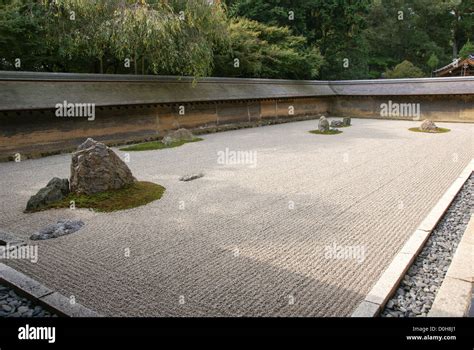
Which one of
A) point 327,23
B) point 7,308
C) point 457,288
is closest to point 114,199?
point 7,308

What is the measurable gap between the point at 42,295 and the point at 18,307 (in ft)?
0.79

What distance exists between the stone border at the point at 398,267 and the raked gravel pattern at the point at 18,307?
3141 mm

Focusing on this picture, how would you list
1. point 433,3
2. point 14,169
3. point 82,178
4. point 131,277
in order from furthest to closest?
point 433,3 → point 14,169 → point 82,178 → point 131,277

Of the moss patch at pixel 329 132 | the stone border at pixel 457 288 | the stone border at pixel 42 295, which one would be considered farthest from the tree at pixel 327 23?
the stone border at pixel 42 295

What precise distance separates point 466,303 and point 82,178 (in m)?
6.72

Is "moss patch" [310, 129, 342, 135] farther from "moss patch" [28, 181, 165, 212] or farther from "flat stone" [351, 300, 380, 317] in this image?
"flat stone" [351, 300, 380, 317]

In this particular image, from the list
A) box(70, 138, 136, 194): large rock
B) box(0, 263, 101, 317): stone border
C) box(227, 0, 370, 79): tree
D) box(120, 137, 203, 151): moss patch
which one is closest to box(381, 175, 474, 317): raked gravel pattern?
box(0, 263, 101, 317): stone border

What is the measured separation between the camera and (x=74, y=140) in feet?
45.3

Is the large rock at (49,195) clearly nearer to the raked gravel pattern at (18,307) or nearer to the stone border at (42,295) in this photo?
the stone border at (42,295)

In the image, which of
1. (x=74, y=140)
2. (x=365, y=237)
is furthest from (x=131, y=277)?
(x=74, y=140)

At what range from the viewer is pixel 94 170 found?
750 centimetres

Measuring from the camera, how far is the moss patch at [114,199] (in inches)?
281

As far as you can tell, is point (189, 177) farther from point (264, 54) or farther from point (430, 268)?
point (264, 54)
